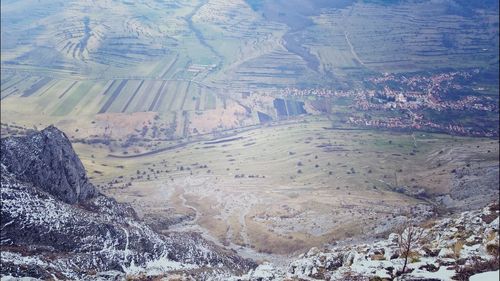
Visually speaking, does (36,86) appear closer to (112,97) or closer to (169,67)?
(112,97)

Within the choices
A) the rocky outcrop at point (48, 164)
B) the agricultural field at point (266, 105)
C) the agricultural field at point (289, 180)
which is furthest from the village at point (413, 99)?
the rocky outcrop at point (48, 164)

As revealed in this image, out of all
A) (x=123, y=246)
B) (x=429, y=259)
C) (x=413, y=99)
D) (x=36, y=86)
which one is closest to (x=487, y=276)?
(x=429, y=259)

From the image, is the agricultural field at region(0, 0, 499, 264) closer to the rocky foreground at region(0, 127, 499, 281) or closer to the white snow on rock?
the rocky foreground at region(0, 127, 499, 281)

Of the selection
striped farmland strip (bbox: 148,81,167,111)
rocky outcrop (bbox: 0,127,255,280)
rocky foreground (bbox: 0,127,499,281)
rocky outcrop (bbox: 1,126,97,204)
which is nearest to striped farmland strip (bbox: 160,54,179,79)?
striped farmland strip (bbox: 148,81,167,111)

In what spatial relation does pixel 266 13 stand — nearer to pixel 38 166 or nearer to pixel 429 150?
pixel 429 150

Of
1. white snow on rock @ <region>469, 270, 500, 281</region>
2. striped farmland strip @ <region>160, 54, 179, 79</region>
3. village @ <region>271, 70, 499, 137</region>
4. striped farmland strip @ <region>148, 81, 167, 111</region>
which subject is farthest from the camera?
striped farmland strip @ <region>160, 54, 179, 79</region>
